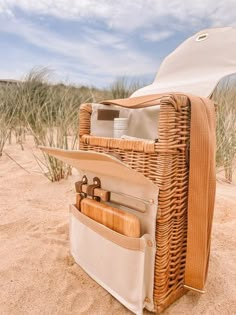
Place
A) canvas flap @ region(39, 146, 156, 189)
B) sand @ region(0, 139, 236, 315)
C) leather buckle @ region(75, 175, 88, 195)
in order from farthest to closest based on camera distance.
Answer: leather buckle @ region(75, 175, 88, 195) < sand @ region(0, 139, 236, 315) < canvas flap @ region(39, 146, 156, 189)

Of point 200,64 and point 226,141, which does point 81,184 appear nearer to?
point 200,64

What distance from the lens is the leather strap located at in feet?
2.76

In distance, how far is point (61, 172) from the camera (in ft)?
6.82

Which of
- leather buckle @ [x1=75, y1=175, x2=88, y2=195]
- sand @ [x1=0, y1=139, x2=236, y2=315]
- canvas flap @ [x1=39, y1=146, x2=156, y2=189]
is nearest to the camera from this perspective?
canvas flap @ [x1=39, y1=146, x2=156, y2=189]

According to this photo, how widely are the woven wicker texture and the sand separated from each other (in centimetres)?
11


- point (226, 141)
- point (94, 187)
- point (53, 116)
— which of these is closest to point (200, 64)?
point (94, 187)

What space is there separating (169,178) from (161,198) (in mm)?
61

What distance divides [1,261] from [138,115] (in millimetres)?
758

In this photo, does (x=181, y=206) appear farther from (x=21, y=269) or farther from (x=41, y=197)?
(x=41, y=197)

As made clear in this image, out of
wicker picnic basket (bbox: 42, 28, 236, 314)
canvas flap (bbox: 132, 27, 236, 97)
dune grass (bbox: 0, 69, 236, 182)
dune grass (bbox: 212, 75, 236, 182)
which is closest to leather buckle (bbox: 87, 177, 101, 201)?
wicker picnic basket (bbox: 42, 28, 236, 314)

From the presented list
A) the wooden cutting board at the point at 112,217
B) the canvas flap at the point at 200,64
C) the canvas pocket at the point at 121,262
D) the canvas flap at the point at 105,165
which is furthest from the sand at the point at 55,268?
the canvas flap at the point at 200,64

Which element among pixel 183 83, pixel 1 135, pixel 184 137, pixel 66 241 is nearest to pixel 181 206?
pixel 184 137

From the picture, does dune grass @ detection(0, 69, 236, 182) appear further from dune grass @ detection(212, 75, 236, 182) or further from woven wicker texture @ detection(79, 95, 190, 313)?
woven wicker texture @ detection(79, 95, 190, 313)

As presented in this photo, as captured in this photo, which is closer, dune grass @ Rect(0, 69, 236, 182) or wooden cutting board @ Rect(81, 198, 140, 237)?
wooden cutting board @ Rect(81, 198, 140, 237)
